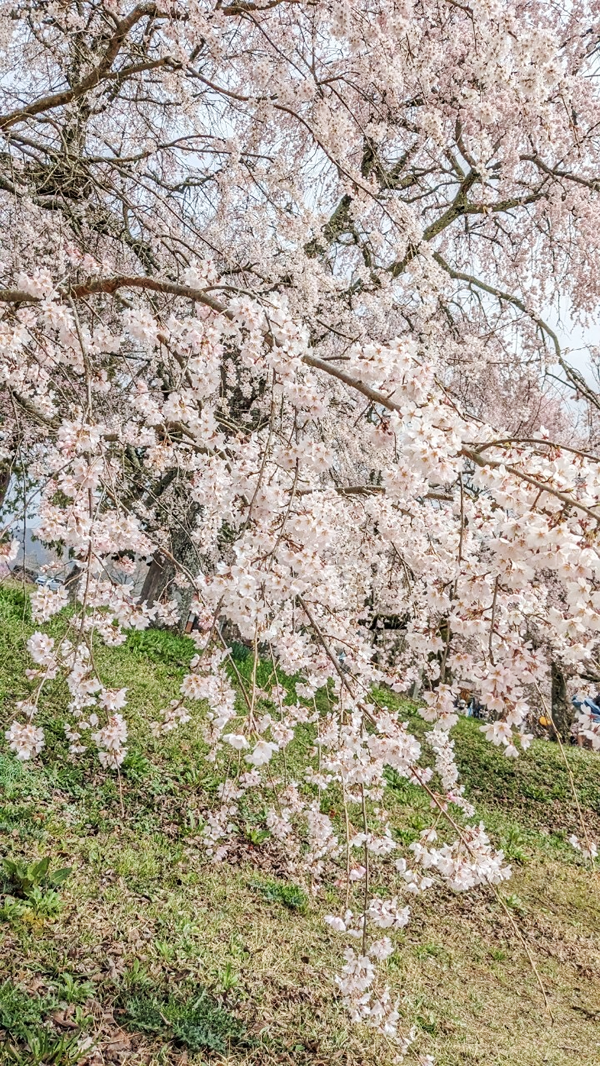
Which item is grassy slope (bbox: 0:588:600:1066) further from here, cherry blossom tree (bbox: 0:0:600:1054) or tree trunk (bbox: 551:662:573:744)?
tree trunk (bbox: 551:662:573:744)

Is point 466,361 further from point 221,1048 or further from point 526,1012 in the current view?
point 221,1048

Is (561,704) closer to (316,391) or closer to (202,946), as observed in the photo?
(202,946)

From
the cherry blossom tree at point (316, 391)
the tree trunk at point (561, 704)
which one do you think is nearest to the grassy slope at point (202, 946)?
the cherry blossom tree at point (316, 391)

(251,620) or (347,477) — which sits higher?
(347,477)

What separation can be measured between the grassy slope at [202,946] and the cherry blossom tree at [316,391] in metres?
0.32

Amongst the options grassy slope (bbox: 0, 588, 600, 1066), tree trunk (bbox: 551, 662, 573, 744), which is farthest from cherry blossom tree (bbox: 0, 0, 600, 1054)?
tree trunk (bbox: 551, 662, 573, 744)

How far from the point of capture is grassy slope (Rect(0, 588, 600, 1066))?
107 inches

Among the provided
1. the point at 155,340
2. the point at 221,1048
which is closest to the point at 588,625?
the point at 155,340

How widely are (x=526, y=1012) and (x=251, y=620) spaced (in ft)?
12.4

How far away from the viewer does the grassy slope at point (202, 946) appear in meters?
2.71

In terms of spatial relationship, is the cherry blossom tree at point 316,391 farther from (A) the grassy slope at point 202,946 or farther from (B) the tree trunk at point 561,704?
(B) the tree trunk at point 561,704

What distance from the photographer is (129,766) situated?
494 cm

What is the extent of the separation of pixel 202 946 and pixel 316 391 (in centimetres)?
284

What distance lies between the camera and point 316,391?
2.20 m
